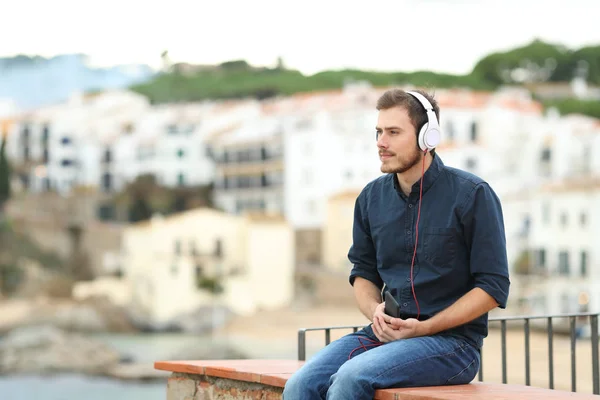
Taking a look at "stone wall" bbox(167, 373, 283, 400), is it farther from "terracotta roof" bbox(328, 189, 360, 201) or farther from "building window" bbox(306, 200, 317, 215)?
"building window" bbox(306, 200, 317, 215)

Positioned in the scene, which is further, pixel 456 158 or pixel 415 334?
pixel 456 158

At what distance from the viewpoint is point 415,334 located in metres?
2.53

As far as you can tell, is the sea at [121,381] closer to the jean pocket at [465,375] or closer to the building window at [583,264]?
the building window at [583,264]

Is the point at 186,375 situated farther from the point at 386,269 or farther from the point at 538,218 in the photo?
the point at 538,218

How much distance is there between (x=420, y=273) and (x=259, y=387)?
28.2 inches

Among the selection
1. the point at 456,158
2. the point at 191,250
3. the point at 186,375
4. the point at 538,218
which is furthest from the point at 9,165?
the point at 186,375

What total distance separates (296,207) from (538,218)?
31.2 ft

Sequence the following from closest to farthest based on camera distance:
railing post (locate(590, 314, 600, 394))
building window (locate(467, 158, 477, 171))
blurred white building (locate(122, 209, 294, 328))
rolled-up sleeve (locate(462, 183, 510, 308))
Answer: rolled-up sleeve (locate(462, 183, 510, 308)), railing post (locate(590, 314, 600, 394)), building window (locate(467, 158, 477, 171)), blurred white building (locate(122, 209, 294, 328))

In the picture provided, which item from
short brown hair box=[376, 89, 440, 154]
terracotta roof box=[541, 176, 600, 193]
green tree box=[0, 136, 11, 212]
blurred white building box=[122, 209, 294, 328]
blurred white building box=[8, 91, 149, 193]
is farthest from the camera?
blurred white building box=[8, 91, 149, 193]

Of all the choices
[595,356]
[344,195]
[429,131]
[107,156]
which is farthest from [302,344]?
[107,156]

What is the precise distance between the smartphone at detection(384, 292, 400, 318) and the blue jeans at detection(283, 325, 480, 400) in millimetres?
74

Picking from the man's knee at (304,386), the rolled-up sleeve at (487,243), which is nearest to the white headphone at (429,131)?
the rolled-up sleeve at (487,243)

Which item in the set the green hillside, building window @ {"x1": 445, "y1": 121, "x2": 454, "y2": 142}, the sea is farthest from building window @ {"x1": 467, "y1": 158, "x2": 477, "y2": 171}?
the sea

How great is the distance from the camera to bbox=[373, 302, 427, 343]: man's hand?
252 centimetres
